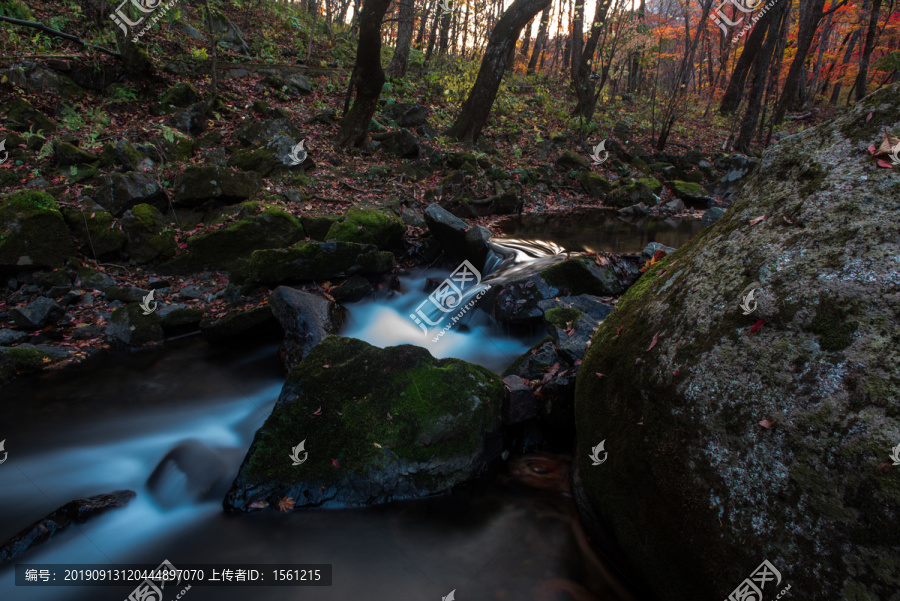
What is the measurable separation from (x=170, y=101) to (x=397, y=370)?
1158cm

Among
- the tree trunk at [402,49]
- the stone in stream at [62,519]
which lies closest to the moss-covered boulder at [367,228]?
the stone in stream at [62,519]

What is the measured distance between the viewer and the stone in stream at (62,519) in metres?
3.34

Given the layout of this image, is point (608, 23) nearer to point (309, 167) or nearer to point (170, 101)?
point (309, 167)

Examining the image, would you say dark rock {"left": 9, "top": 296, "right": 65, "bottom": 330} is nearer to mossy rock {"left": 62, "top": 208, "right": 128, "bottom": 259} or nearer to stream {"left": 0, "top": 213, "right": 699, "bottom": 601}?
stream {"left": 0, "top": 213, "right": 699, "bottom": 601}

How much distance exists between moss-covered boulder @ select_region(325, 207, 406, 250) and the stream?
121 inches

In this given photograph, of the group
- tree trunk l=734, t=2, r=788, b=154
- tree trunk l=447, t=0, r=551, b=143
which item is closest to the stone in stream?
tree trunk l=447, t=0, r=551, b=143

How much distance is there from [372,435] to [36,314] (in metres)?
5.93

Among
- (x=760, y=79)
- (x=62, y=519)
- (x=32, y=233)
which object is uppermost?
(x=760, y=79)

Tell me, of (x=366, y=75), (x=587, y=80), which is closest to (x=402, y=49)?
(x=366, y=75)

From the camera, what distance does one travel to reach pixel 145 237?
26.0 feet

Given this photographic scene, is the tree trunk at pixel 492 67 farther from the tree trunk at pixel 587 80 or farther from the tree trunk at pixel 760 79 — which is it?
the tree trunk at pixel 760 79

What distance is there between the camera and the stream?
313 centimetres

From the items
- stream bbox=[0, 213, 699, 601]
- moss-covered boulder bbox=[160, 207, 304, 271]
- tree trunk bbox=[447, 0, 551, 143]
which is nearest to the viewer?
stream bbox=[0, 213, 699, 601]

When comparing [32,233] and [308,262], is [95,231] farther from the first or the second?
[308,262]
